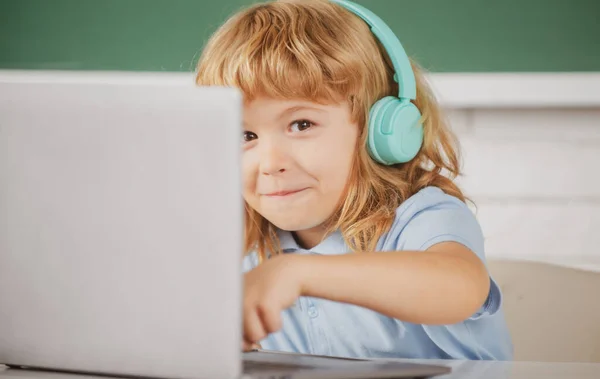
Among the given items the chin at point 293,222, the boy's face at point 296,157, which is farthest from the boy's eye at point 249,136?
the chin at point 293,222

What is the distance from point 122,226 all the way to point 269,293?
13 centimetres

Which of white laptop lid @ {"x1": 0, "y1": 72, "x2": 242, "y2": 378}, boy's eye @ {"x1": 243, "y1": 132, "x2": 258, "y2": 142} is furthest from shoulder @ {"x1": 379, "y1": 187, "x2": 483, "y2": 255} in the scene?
white laptop lid @ {"x1": 0, "y1": 72, "x2": 242, "y2": 378}

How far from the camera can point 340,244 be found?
1.14 meters

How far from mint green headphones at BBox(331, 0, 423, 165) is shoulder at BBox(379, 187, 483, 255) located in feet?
0.22

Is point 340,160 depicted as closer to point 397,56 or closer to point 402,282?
point 397,56

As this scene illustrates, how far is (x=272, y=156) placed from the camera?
3.42 ft

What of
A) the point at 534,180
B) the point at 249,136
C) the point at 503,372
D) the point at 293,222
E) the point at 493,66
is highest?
the point at 493,66

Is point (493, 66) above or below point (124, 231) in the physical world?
above


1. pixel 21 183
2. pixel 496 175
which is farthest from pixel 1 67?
pixel 21 183

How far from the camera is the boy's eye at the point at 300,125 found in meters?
1.05

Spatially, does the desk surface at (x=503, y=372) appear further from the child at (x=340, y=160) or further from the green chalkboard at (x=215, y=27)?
the green chalkboard at (x=215, y=27)

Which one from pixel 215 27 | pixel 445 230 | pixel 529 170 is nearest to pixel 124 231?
pixel 445 230

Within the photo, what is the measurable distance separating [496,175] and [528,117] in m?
0.14

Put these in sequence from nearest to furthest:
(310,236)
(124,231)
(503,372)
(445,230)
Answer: (124,231)
(503,372)
(445,230)
(310,236)
